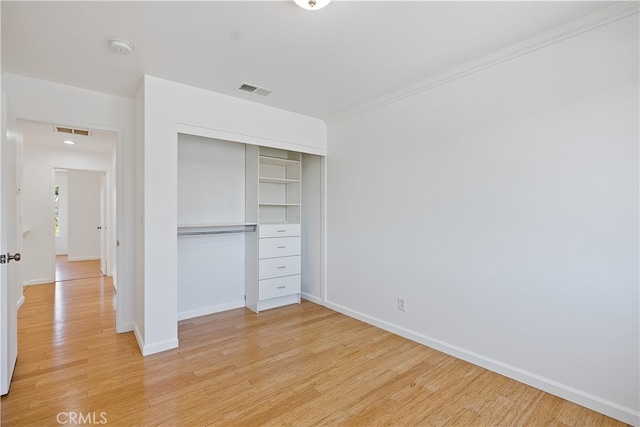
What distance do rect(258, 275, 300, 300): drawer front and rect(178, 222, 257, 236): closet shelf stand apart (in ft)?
2.29

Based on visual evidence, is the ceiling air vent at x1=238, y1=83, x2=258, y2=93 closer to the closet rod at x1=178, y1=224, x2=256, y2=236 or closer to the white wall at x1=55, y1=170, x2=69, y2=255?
the closet rod at x1=178, y1=224, x2=256, y2=236

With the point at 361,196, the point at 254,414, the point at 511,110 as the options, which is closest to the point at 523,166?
the point at 511,110

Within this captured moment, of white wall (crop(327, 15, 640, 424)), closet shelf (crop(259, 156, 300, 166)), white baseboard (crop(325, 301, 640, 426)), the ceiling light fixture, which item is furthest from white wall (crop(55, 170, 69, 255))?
the ceiling light fixture

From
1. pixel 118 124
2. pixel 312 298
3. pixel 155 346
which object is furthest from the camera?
pixel 312 298

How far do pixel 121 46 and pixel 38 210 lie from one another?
4.68 m

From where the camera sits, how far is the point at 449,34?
211 centimetres

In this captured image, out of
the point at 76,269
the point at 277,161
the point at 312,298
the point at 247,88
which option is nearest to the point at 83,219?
the point at 76,269

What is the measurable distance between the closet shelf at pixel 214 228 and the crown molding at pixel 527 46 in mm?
2149

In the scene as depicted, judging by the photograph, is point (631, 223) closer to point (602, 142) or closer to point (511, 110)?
point (602, 142)

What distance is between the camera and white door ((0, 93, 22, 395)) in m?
1.97

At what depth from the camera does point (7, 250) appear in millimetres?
2062

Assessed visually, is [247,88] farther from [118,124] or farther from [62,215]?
[62,215]

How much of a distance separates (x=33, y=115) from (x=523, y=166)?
4181 millimetres

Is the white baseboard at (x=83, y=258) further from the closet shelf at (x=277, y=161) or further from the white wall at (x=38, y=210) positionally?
the closet shelf at (x=277, y=161)
